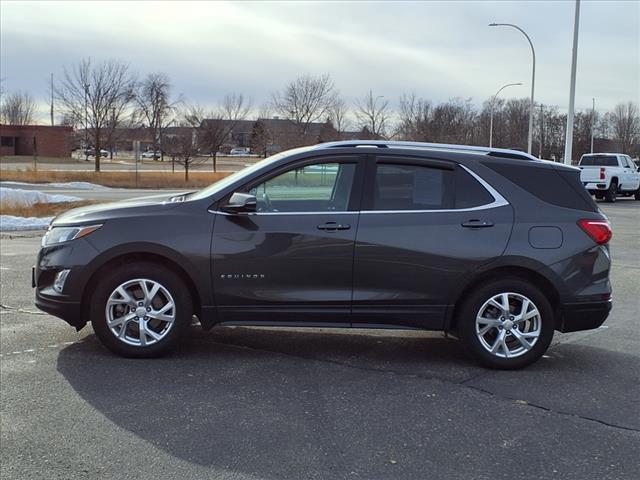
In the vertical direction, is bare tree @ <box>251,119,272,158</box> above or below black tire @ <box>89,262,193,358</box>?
above

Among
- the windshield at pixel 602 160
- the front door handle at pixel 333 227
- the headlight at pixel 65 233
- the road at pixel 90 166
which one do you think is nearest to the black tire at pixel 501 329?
the front door handle at pixel 333 227

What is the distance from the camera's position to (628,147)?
291ft

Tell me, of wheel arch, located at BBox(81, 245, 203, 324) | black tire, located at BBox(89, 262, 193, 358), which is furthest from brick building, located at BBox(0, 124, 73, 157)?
black tire, located at BBox(89, 262, 193, 358)

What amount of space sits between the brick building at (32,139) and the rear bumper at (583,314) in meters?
80.4

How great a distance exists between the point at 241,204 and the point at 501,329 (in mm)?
2336

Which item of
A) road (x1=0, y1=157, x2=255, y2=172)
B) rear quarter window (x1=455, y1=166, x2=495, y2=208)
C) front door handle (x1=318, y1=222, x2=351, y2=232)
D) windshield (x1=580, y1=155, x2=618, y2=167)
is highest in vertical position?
windshield (x1=580, y1=155, x2=618, y2=167)

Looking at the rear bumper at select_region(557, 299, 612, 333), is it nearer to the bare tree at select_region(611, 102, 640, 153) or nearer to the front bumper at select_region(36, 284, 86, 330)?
the front bumper at select_region(36, 284, 86, 330)

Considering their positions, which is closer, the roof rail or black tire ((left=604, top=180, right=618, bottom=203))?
the roof rail

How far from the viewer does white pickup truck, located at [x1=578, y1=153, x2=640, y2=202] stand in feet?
90.9

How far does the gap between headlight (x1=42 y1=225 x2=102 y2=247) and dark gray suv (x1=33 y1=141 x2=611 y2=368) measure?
0.04ft

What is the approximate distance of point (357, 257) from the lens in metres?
5.04

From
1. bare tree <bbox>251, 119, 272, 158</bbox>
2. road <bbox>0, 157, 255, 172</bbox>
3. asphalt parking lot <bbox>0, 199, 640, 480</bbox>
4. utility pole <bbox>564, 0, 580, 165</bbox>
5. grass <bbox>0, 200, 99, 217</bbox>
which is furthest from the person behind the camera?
road <bbox>0, 157, 255, 172</bbox>

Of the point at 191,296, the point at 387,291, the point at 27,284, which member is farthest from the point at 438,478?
the point at 27,284

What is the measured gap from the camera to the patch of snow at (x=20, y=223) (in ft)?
49.9
